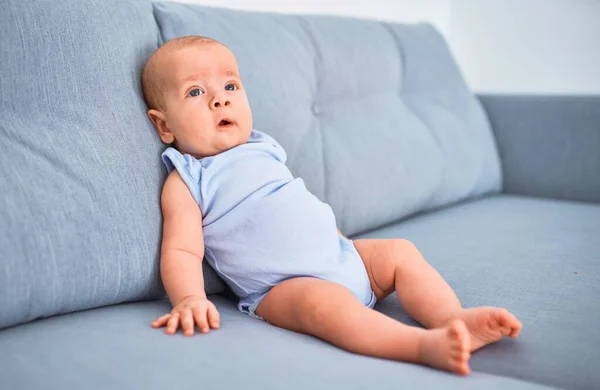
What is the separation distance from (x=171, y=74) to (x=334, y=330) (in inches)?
20.8

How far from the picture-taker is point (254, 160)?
3.96 ft

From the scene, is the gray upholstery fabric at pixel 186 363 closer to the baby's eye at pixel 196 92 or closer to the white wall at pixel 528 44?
the baby's eye at pixel 196 92

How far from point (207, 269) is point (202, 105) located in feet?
0.94

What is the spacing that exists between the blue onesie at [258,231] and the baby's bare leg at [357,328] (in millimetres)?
54

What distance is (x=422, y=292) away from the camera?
107 cm

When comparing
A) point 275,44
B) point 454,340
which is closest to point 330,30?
point 275,44

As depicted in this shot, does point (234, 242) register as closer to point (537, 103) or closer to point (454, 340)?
point (454, 340)

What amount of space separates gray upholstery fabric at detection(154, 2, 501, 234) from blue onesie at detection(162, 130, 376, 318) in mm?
205

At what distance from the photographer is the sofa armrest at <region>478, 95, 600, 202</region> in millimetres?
1967

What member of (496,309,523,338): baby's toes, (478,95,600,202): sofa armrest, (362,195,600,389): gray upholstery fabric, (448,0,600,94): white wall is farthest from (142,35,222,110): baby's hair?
(448,0,600,94): white wall

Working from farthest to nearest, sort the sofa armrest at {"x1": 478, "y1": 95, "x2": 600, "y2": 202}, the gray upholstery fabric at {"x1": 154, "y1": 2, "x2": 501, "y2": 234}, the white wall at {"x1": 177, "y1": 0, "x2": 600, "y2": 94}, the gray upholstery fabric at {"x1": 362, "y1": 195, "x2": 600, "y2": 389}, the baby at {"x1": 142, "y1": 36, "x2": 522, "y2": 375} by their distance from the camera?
the white wall at {"x1": 177, "y1": 0, "x2": 600, "y2": 94} → the sofa armrest at {"x1": 478, "y1": 95, "x2": 600, "y2": 202} → the gray upholstery fabric at {"x1": 154, "y1": 2, "x2": 501, "y2": 234} → the baby at {"x1": 142, "y1": 36, "x2": 522, "y2": 375} → the gray upholstery fabric at {"x1": 362, "y1": 195, "x2": 600, "y2": 389}

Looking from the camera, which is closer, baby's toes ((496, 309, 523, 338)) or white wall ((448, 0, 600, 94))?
baby's toes ((496, 309, 523, 338))

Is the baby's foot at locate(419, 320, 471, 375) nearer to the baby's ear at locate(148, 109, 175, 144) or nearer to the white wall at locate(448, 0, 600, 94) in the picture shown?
the baby's ear at locate(148, 109, 175, 144)

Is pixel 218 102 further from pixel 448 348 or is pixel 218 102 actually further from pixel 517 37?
pixel 517 37
